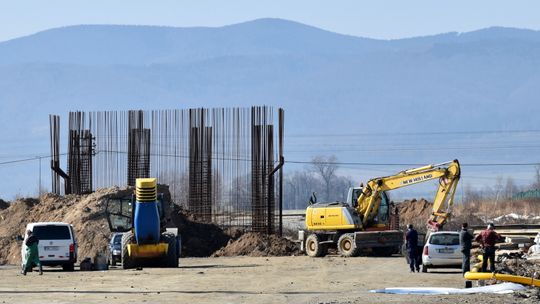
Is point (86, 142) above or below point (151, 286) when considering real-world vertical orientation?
above

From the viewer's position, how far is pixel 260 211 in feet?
196

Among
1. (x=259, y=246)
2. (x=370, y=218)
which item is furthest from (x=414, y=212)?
(x=370, y=218)

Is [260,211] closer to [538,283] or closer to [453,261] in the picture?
[453,261]

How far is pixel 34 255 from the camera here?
136 ft

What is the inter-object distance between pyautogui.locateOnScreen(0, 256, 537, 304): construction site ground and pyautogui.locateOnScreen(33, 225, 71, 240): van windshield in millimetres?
1131

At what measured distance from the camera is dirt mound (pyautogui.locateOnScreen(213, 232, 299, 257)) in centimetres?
5409

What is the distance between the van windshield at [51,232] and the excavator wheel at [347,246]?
11239 mm

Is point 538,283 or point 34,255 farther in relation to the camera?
point 34,255

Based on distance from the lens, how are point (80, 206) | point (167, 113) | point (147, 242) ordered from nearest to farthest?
1. point (147, 242)
2. point (80, 206)
3. point (167, 113)

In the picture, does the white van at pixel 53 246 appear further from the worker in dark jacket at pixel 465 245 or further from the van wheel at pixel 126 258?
the worker in dark jacket at pixel 465 245

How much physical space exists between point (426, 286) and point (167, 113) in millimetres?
35380

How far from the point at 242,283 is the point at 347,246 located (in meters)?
16.3

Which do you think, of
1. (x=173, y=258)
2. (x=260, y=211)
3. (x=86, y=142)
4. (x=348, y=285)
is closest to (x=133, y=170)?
(x=86, y=142)

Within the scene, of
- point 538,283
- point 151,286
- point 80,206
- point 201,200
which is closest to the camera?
point 538,283
